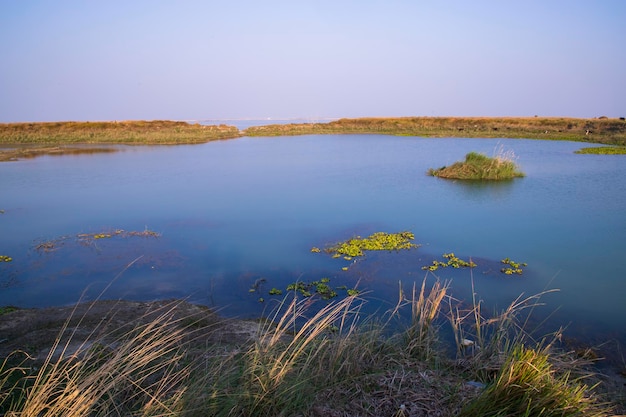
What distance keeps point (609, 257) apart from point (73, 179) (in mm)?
15457

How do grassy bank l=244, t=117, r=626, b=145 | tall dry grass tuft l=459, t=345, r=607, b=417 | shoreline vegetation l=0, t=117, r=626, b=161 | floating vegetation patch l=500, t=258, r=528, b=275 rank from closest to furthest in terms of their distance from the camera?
tall dry grass tuft l=459, t=345, r=607, b=417 → floating vegetation patch l=500, t=258, r=528, b=275 → shoreline vegetation l=0, t=117, r=626, b=161 → grassy bank l=244, t=117, r=626, b=145

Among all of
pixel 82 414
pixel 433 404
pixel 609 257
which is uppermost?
pixel 82 414

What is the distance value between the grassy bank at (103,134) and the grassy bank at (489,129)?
6.20 meters

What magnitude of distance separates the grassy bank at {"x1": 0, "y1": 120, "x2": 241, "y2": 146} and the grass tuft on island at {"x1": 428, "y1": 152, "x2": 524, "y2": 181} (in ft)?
65.5

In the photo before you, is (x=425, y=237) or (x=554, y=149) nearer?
(x=425, y=237)

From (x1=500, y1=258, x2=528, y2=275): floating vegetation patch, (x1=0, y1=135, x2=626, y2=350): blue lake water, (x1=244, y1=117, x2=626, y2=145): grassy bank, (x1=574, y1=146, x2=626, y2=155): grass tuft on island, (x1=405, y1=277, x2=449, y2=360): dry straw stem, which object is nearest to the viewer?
(x1=405, y1=277, x2=449, y2=360): dry straw stem

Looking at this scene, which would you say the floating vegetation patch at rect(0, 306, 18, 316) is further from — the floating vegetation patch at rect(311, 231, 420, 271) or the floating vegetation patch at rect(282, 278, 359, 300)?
the floating vegetation patch at rect(311, 231, 420, 271)

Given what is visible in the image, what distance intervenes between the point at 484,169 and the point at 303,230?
738 cm

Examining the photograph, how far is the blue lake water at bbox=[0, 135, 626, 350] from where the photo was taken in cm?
603

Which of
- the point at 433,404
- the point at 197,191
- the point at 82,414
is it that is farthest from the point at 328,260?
the point at 197,191

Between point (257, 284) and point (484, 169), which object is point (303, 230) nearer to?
point (257, 284)

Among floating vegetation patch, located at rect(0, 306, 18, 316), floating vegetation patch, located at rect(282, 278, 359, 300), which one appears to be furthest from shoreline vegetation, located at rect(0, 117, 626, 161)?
floating vegetation patch, located at rect(282, 278, 359, 300)

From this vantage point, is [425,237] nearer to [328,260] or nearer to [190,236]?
[328,260]

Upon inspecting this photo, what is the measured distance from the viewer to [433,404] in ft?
8.41
